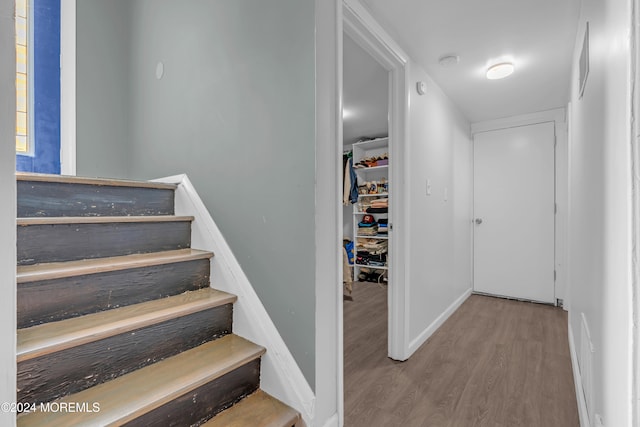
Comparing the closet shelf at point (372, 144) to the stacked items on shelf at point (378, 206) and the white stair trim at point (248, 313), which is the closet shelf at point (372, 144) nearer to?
the stacked items on shelf at point (378, 206)

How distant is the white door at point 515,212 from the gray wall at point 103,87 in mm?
3777

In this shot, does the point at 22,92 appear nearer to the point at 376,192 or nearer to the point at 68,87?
the point at 68,87

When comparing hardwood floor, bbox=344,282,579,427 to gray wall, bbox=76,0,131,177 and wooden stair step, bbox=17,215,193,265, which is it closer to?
wooden stair step, bbox=17,215,193,265

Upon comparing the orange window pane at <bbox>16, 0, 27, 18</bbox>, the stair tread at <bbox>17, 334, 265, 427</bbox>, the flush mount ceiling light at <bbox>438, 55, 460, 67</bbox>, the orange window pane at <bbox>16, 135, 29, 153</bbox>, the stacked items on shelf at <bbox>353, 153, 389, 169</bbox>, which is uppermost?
the orange window pane at <bbox>16, 0, 27, 18</bbox>

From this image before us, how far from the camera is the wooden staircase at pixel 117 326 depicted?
85 centimetres

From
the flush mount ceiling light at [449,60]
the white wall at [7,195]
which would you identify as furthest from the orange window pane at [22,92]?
the flush mount ceiling light at [449,60]

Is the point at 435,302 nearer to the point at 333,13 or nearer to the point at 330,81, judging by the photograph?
the point at 330,81

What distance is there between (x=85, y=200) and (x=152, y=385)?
2.97 feet

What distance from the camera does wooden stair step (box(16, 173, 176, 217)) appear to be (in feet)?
3.87

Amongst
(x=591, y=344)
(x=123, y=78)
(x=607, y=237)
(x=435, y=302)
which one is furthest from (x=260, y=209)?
(x=123, y=78)

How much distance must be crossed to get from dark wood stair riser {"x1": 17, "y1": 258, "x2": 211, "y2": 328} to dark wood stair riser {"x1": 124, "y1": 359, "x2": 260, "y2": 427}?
457 millimetres

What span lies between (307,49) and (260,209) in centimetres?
70

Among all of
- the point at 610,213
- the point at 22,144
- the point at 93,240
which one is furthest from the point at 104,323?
the point at 22,144

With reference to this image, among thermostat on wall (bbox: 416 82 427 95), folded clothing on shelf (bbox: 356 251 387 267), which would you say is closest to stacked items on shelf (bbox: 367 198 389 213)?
folded clothing on shelf (bbox: 356 251 387 267)
